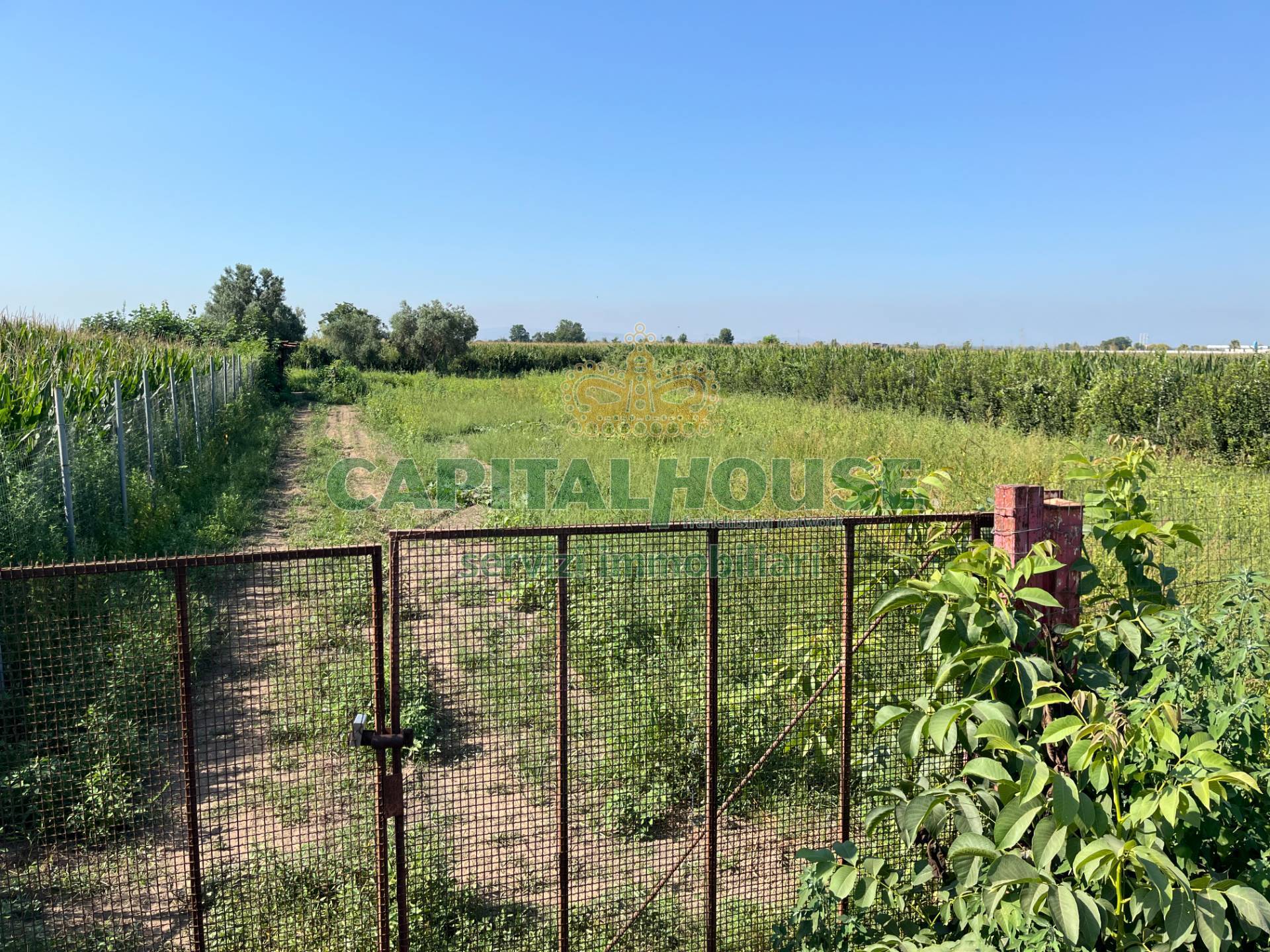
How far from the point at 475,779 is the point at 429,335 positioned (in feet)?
135

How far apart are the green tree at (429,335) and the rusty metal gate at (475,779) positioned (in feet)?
128

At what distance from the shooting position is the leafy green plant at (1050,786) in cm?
215

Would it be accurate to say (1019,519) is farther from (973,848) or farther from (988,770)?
(973,848)

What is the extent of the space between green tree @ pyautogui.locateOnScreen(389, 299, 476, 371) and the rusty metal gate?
128 feet

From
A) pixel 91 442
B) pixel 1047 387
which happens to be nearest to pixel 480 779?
pixel 91 442

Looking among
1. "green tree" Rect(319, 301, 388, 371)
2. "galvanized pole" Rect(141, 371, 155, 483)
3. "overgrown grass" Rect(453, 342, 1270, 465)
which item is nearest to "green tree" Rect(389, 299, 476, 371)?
"green tree" Rect(319, 301, 388, 371)

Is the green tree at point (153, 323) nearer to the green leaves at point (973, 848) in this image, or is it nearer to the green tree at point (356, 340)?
the green tree at point (356, 340)

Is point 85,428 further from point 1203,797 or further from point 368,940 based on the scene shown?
point 1203,797

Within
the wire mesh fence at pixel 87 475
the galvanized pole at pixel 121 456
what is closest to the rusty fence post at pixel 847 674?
the wire mesh fence at pixel 87 475

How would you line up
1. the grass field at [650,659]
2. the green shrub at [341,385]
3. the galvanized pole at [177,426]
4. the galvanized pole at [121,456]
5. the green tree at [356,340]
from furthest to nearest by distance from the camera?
1. the green tree at [356,340]
2. the green shrub at [341,385]
3. the galvanized pole at [177,426]
4. the galvanized pole at [121,456]
5. the grass field at [650,659]

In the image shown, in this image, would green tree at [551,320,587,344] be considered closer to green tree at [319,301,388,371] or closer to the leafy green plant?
green tree at [319,301,388,371]

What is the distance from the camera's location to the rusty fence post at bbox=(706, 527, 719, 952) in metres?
2.77

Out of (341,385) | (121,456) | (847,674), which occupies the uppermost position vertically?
(341,385)

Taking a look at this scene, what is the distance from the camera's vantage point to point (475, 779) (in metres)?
2.95
